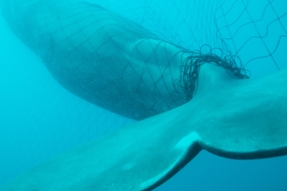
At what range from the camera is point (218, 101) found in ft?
5.79

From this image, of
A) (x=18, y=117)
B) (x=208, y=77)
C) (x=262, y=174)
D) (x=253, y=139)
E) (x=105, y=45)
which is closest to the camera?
(x=253, y=139)

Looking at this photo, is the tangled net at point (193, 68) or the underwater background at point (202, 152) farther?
the underwater background at point (202, 152)

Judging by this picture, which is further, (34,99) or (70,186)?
(34,99)

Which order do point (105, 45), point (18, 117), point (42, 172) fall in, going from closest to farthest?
point (42, 172), point (105, 45), point (18, 117)

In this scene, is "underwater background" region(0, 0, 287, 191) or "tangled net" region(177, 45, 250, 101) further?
"underwater background" region(0, 0, 287, 191)

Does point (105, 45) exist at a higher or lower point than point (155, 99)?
higher

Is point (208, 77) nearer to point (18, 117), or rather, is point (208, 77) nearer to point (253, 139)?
point (253, 139)

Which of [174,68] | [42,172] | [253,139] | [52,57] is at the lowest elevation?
[253,139]

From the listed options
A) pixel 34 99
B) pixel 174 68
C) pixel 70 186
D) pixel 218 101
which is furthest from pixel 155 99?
pixel 34 99

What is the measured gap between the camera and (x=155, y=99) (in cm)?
429

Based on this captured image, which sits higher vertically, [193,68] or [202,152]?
[193,68]

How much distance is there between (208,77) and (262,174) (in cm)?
2698

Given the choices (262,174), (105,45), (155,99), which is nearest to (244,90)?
(155,99)

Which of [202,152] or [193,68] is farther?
[202,152]
